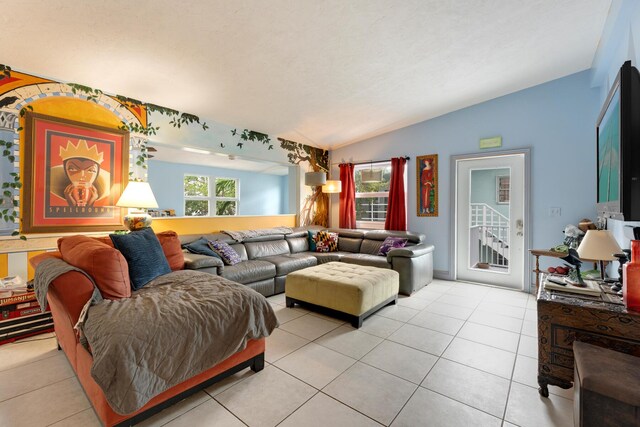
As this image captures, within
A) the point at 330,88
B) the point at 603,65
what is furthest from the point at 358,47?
the point at 603,65

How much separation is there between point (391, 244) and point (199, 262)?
282 cm

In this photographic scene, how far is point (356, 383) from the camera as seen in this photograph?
1880 mm

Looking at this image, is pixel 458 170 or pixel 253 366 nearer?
pixel 253 366

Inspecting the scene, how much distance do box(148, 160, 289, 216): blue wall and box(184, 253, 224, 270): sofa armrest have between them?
3945 millimetres

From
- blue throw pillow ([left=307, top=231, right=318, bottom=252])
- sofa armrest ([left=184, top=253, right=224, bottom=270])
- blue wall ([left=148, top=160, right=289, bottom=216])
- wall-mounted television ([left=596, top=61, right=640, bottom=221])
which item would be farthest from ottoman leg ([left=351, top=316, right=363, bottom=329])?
blue wall ([left=148, top=160, right=289, bottom=216])

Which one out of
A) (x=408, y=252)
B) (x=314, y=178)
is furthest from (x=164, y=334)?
(x=314, y=178)

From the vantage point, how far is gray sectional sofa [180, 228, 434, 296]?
137 inches

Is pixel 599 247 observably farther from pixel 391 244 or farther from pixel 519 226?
pixel 391 244

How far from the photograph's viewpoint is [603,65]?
306 cm

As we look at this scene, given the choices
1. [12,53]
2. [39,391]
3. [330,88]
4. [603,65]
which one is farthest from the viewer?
[330,88]

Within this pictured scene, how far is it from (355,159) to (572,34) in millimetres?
3458

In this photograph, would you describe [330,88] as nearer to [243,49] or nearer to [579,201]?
[243,49]

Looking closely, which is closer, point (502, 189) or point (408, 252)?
point (408, 252)

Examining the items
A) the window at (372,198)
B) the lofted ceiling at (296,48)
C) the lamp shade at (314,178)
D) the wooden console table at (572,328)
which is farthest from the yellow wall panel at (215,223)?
the wooden console table at (572,328)
